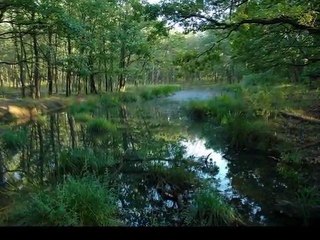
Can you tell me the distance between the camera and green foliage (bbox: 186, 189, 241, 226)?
A: 414cm

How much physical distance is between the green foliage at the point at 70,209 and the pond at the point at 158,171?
0.46 m

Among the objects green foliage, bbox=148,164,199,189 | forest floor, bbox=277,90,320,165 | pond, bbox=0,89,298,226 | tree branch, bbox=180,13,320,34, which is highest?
tree branch, bbox=180,13,320,34

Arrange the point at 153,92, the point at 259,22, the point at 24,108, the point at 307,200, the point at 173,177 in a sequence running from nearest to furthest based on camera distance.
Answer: the point at 307,200, the point at 173,177, the point at 259,22, the point at 24,108, the point at 153,92

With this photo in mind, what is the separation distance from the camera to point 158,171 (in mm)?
5691

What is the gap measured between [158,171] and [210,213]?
1.63 metres

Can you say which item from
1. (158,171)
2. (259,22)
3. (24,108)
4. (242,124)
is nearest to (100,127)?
(242,124)

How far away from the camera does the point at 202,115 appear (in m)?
13.4

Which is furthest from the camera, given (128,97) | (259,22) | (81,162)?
(128,97)

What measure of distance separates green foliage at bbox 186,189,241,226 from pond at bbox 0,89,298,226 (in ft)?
0.61

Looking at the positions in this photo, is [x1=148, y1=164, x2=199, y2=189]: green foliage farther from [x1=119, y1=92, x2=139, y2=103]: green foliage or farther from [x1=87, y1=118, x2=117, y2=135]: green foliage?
[x1=119, y1=92, x2=139, y2=103]: green foliage

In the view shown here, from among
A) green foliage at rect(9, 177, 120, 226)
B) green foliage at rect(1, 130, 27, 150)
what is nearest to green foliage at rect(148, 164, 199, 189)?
green foliage at rect(9, 177, 120, 226)

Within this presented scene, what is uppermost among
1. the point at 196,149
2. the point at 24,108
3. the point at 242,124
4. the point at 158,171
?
the point at 242,124

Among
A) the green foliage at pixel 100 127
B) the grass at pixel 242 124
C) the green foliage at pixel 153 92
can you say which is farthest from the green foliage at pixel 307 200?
the green foliage at pixel 153 92

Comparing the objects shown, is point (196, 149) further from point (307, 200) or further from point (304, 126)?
point (307, 200)
